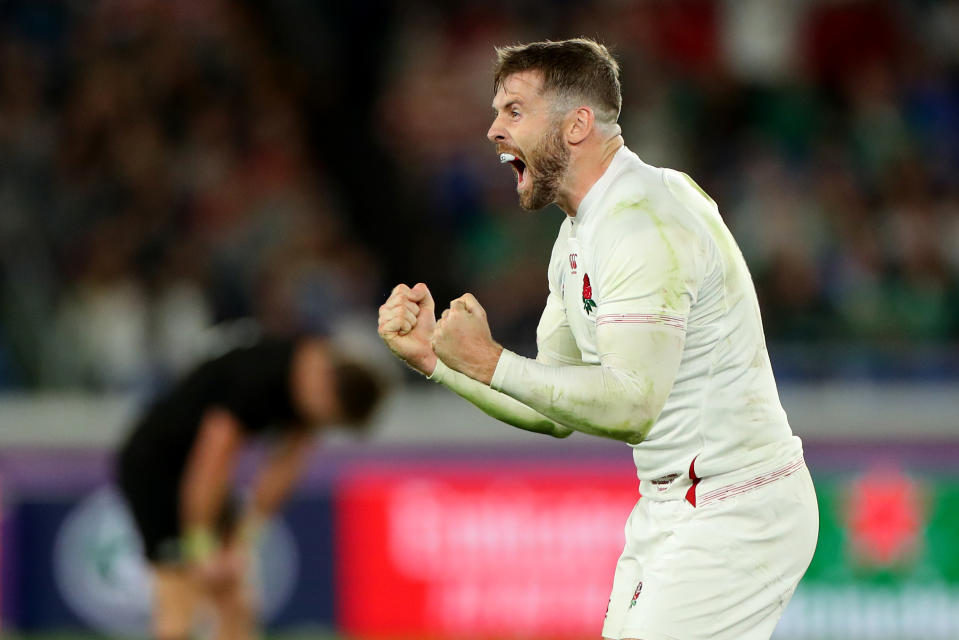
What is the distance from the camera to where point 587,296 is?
144 inches

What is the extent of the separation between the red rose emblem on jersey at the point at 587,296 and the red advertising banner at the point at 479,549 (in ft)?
17.0

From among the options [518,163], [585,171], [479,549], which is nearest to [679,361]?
[585,171]

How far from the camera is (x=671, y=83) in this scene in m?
11.2

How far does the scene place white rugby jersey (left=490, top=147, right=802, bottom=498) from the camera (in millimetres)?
3418

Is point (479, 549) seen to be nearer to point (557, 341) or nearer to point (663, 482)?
point (557, 341)

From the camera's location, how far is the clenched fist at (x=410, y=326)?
358 cm

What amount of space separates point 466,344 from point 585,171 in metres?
0.55

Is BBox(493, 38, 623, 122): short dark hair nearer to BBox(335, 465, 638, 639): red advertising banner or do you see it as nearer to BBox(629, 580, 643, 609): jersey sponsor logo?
BBox(629, 580, 643, 609): jersey sponsor logo

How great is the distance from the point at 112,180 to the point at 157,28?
1.54 metres

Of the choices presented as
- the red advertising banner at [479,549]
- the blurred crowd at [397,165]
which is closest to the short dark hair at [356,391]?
the red advertising banner at [479,549]

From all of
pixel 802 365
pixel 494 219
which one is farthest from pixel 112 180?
pixel 802 365

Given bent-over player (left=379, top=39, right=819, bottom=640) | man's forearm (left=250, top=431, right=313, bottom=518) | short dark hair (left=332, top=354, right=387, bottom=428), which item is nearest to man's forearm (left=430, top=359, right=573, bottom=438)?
bent-over player (left=379, top=39, right=819, bottom=640)

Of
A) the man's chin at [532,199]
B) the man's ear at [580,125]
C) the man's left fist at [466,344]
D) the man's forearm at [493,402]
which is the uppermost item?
the man's ear at [580,125]

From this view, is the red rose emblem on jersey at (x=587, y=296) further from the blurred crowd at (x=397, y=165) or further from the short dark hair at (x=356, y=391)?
the blurred crowd at (x=397, y=165)
